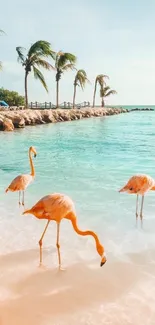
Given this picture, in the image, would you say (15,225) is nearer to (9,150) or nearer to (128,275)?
(128,275)

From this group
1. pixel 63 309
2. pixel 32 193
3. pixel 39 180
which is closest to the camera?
pixel 63 309

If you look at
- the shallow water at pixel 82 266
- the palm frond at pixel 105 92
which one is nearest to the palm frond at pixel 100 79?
the palm frond at pixel 105 92

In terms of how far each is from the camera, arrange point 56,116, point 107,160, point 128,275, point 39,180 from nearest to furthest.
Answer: point 128,275 < point 39,180 < point 107,160 < point 56,116

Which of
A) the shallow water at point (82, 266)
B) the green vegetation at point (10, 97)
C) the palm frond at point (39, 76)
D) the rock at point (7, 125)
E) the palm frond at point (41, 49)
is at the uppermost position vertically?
the palm frond at point (41, 49)

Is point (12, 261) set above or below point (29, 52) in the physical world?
below

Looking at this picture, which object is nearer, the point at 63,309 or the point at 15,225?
the point at 63,309

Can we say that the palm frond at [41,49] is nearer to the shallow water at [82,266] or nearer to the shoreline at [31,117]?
the shoreline at [31,117]

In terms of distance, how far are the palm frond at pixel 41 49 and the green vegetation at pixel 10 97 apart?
7.51 metres

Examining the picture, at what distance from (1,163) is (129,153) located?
20.6ft

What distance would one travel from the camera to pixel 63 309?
3.47 meters

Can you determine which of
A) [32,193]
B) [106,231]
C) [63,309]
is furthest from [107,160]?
Answer: [63,309]

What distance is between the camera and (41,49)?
109 feet

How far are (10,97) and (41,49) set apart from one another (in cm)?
854

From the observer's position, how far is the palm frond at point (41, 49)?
108 ft
